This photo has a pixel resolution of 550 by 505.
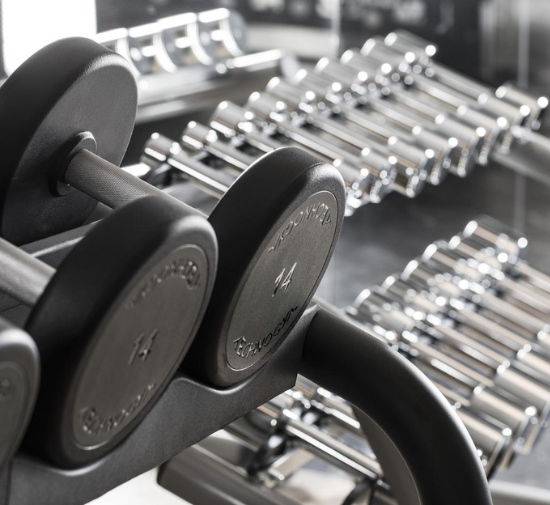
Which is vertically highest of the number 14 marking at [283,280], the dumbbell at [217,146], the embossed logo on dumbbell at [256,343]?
the number 14 marking at [283,280]

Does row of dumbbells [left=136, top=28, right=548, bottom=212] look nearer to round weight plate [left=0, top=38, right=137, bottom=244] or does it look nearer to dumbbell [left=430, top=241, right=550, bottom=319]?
dumbbell [left=430, top=241, right=550, bottom=319]

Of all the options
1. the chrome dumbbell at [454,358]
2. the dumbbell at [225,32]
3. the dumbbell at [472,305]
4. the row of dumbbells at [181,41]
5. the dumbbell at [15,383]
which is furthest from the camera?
the dumbbell at [225,32]

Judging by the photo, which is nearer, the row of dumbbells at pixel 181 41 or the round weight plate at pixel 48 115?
the round weight plate at pixel 48 115

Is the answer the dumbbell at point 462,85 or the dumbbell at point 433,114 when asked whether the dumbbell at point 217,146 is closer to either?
the dumbbell at point 433,114

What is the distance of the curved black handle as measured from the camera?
0.42 metres

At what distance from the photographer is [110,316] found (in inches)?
12.6

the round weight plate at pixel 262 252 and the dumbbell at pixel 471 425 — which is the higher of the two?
the round weight plate at pixel 262 252

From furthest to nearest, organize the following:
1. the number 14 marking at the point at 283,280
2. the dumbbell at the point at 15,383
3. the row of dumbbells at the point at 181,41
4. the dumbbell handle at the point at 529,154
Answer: the row of dumbbells at the point at 181,41 → the dumbbell handle at the point at 529,154 → the number 14 marking at the point at 283,280 → the dumbbell at the point at 15,383

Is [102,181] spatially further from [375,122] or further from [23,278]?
[375,122]

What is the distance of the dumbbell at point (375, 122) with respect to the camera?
958 mm

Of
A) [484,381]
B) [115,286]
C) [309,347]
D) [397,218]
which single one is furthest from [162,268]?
[397,218]

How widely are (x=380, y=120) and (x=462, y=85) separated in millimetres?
163

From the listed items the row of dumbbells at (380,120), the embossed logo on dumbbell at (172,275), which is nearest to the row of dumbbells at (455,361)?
the row of dumbbells at (380,120)

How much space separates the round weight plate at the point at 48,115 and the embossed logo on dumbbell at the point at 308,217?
0.14 m
